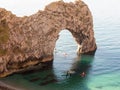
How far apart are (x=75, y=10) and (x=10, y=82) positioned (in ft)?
132

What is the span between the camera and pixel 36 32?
8944 centimetres

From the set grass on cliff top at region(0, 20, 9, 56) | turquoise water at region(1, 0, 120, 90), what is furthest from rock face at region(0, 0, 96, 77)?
turquoise water at region(1, 0, 120, 90)

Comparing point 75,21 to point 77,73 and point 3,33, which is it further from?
point 3,33

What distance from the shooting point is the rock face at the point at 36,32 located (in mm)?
81744

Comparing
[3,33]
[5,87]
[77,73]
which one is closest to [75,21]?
[77,73]

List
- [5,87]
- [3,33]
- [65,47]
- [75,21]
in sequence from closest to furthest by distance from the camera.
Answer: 1. [5,87]
2. [3,33]
3. [75,21]
4. [65,47]

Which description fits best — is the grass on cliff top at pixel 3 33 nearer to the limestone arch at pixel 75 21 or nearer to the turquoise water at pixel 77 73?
the turquoise water at pixel 77 73

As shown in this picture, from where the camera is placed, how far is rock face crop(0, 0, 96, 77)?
268 ft

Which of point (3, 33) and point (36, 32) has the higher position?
point (36, 32)

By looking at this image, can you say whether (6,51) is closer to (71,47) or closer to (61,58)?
(61,58)

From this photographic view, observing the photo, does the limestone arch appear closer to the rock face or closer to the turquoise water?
the rock face

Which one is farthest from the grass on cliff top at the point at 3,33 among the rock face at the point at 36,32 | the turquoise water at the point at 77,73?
the turquoise water at the point at 77,73

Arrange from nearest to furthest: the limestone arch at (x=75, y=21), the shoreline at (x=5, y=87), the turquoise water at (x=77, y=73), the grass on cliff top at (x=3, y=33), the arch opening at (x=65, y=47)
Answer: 1. the shoreline at (x=5, y=87)
2. the turquoise water at (x=77, y=73)
3. the grass on cliff top at (x=3, y=33)
4. the limestone arch at (x=75, y=21)
5. the arch opening at (x=65, y=47)

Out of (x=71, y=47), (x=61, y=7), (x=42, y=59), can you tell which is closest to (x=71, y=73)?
(x=42, y=59)
